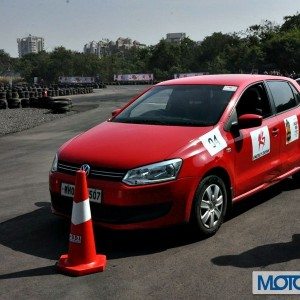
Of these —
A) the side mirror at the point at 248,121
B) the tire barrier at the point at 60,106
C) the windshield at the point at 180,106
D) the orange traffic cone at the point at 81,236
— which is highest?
the windshield at the point at 180,106

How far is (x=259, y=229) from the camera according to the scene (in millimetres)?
5219

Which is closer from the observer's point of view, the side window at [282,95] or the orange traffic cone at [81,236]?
the orange traffic cone at [81,236]

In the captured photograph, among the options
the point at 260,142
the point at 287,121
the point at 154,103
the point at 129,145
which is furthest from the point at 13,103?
the point at 129,145

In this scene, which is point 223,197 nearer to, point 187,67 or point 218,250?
point 218,250

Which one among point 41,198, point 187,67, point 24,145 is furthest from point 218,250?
point 187,67

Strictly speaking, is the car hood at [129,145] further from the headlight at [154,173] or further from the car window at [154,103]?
the car window at [154,103]

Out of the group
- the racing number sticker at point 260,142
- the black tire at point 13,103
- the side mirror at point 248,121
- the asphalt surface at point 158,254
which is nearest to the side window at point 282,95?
the racing number sticker at point 260,142

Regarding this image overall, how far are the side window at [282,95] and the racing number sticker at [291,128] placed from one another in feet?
0.54

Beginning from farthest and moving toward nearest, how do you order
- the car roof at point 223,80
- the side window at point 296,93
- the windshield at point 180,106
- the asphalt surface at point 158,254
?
the side window at point 296,93 < the car roof at point 223,80 < the windshield at point 180,106 < the asphalt surface at point 158,254

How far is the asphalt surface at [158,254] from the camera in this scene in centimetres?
382

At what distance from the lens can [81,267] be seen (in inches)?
164

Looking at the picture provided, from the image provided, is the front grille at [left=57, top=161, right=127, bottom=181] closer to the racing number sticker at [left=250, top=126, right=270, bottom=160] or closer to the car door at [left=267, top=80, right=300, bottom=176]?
the racing number sticker at [left=250, top=126, right=270, bottom=160]

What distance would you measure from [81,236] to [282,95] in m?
3.67

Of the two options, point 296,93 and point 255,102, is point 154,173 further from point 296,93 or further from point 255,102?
point 296,93
